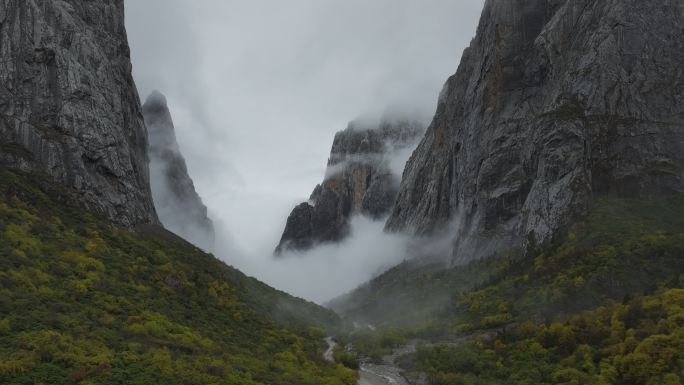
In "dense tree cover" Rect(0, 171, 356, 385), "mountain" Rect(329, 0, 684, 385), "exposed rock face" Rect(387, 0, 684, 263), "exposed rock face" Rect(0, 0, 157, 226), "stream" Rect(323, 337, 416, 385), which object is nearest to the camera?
"dense tree cover" Rect(0, 171, 356, 385)

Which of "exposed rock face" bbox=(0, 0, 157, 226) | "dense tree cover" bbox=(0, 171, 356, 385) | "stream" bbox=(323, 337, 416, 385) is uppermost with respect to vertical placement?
"exposed rock face" bbox=(0, 0, 157, 226)

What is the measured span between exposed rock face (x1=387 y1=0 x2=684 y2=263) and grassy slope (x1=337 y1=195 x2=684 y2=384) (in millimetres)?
8507

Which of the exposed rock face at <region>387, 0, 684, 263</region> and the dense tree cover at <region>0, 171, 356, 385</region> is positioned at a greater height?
the exposed rock face at <region>387, 0, 684, 263</region>

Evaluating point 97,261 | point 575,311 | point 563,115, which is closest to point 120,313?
point 97,261

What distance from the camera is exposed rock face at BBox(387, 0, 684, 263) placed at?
108750mm

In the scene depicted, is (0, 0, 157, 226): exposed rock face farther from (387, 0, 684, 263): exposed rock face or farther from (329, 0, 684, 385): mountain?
(387, 0, 684, 263): exposed rock face

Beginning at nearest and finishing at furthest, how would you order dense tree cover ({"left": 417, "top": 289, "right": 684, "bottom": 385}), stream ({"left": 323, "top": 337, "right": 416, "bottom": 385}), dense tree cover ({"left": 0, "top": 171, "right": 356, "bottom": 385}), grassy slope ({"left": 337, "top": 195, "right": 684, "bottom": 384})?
dense tree cover ({"left": 0, "top": 171, "right": 356, "bottom": 385})
dense tree cover ({"left": 417, "top": 289, "right": 684, "bottom": 385})
grassy slope ({"left": 337, "top": 195, "right": 684, "bottom": 384})
stream ({"left": 323, "top": 337, "right": 416, "bottom": 385})

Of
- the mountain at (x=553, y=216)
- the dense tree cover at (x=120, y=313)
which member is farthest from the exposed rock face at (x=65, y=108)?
the mountain at (x=553, y=216)

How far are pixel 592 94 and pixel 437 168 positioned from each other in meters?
73.0

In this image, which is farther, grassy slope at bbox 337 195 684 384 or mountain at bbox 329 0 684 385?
mountain at bbox 329 0 684 385

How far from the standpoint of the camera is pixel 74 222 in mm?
76375

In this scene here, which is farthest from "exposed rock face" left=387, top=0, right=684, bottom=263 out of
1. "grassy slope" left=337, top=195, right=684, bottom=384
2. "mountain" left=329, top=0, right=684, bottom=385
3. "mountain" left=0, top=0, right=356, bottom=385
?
"mountain" left=0, top=0, right=356, bottom=385

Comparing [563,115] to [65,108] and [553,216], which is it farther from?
[65,108]

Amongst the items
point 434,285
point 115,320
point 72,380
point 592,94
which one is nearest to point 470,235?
point 434,285
